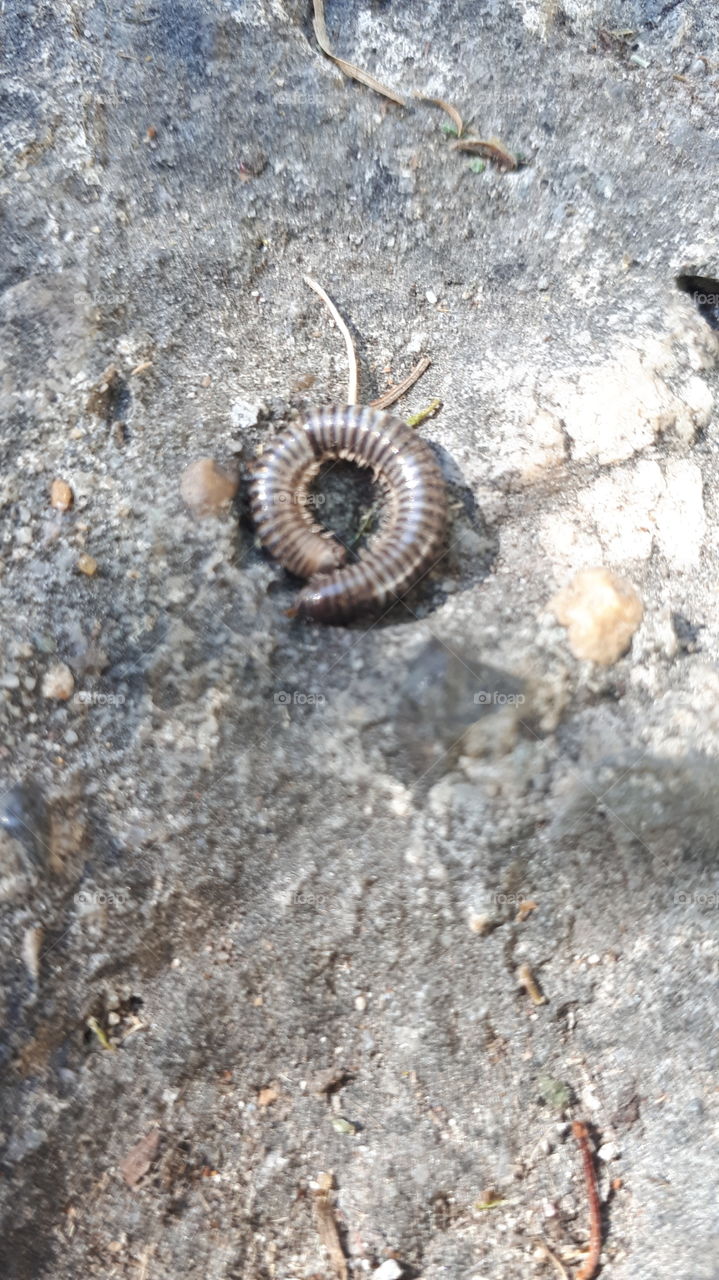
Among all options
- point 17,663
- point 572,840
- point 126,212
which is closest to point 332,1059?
point 572,840

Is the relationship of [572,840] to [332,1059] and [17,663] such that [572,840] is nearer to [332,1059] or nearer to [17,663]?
[332,1059]

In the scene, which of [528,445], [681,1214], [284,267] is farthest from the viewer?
[284,267]

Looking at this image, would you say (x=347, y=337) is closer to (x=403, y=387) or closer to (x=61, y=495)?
(x=403, y=387)

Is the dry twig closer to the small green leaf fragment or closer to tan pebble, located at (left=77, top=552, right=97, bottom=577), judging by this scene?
tan pebble, located at (left=77, top=552, right=97, bottom=577)

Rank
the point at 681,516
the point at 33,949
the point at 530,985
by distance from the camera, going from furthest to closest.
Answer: the point at 681,516, the point at 530,985, the point at 33,949

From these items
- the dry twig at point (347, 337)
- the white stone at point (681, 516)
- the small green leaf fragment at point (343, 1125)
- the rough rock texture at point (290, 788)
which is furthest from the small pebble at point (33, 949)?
the white stone at point (681, 516)

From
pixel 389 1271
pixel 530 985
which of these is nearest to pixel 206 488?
pixel 530 985
